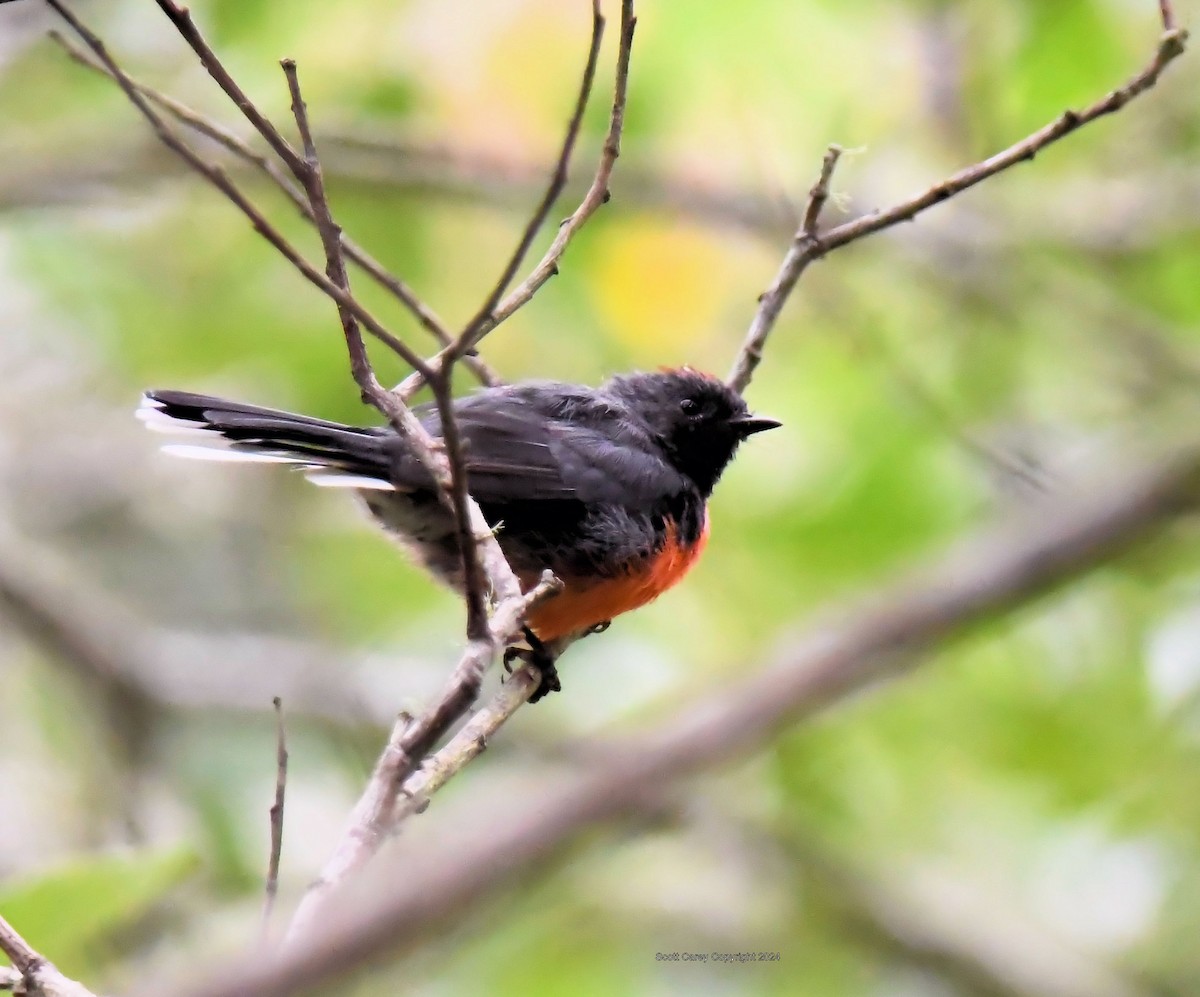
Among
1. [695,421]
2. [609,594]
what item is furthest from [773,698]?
[695,421]

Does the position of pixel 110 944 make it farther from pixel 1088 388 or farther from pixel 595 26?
pixel 1088 388

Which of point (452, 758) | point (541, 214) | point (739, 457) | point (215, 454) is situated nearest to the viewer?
point (541, 214)

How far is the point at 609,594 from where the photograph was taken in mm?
4770

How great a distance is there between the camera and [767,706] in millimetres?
3359

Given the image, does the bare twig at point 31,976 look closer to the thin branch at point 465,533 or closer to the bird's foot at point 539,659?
the thin branch at point 465,533

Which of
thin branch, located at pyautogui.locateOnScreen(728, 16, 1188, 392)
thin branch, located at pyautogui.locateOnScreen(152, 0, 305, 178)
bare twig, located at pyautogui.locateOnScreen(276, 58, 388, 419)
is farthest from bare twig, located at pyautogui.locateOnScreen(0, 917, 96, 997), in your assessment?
thin branch, located at pyautogui.locateOnScreen(728, 16, 1188, 392)

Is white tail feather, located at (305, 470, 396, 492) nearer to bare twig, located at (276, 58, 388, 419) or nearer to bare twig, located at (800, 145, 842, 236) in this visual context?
bare twig, located at (276, 58, 388, 419)

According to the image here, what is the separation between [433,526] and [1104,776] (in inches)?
105


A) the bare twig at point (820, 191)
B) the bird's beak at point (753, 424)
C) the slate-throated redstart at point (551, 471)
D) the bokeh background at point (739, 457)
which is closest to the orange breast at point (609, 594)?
the slate-throated redstart at point (551, 471)

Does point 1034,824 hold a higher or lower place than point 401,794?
higher

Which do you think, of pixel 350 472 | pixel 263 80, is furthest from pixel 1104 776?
pixel 263 80

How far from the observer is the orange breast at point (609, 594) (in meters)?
4.63

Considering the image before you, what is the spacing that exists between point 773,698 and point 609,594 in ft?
4.73

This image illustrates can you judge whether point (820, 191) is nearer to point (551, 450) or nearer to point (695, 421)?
point (551, 450)
